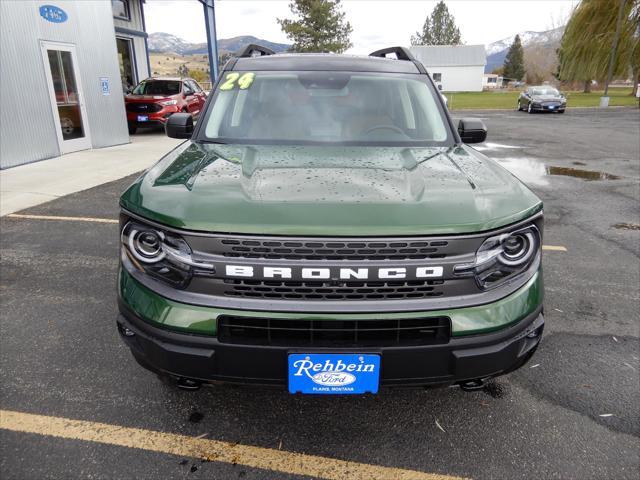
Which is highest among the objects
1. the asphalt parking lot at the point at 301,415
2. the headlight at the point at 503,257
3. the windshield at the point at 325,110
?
the windshield at the point at 325,110

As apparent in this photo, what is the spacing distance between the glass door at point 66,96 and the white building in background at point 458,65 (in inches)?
2947

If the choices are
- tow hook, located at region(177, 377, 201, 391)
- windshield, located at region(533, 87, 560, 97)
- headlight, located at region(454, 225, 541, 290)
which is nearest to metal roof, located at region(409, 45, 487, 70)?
windshield, located at region(533, 87, 560, 97)

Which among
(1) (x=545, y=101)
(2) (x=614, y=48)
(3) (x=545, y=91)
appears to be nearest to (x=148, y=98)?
(1) (x=545, y=101)

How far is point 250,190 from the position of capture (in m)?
2.04

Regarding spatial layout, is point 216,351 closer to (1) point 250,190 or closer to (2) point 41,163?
(1) point 250,190

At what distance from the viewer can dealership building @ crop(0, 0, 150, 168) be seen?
9109mm

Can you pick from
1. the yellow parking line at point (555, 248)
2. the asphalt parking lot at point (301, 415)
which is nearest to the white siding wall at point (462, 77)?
the yellow parking line at point (555, 248)

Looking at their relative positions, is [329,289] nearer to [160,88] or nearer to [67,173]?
[67,173]

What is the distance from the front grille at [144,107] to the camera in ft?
48.1

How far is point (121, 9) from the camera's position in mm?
19453

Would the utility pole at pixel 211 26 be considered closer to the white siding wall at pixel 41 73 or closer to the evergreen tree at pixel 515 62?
the white siding wall at pixel 41 73

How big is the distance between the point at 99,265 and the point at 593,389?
4.07 m

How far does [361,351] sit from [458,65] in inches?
3341

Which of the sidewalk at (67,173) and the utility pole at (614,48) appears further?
the utility pole at (614,48)
